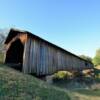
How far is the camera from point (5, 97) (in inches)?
356

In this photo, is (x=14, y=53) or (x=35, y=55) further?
(x=14, y=53)

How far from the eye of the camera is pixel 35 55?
19438 millimetres

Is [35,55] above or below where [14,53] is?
below

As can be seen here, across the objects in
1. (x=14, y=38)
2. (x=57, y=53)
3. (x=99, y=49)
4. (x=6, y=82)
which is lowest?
(x=6, y=82)

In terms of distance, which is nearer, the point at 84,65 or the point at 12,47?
the point at 12,47

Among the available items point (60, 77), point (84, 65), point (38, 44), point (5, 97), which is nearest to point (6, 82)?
point (5, 97)

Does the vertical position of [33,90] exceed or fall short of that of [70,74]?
it falls short

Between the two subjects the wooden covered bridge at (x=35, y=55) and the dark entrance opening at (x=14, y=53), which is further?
the dark entrance opening at (x=14, y=53)

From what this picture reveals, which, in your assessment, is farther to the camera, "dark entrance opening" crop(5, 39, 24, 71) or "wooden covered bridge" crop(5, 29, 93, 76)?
"dark entrance opening" crop(5, 39, 24, 71)

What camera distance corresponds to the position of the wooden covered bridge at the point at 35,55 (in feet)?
61.3

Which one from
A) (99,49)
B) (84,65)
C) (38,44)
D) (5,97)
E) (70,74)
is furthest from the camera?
(99,49)

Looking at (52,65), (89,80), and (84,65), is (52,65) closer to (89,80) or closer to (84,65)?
(89,80)

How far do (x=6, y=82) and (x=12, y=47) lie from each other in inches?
536

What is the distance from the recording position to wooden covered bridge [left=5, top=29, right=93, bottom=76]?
18691mm
